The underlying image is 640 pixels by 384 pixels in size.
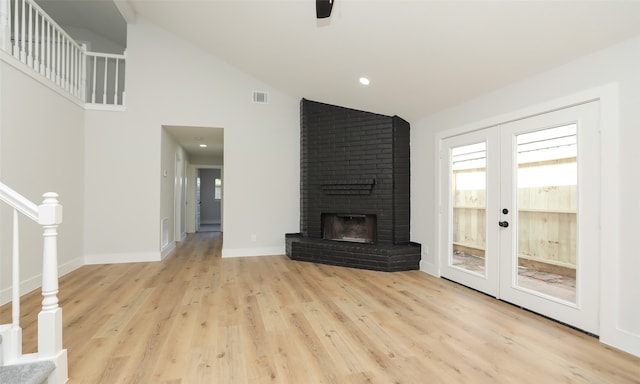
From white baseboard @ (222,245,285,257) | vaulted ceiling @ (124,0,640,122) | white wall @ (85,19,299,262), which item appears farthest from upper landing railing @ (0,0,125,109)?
white baseboard @ (222,245,285,257)

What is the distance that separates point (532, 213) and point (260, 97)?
14.6 feet

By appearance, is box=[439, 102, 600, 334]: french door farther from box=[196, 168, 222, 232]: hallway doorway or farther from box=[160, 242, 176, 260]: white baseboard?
box=[196, 168, 222, 232]: hallway doorway

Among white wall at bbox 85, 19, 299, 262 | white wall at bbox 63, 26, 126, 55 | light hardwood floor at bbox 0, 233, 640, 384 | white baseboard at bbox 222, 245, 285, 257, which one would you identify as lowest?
light hardwood floor at bbox 0, 233, 640, 384

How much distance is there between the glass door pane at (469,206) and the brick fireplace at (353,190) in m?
0.75

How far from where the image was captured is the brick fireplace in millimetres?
4516

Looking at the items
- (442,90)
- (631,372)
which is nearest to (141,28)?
(442,90)

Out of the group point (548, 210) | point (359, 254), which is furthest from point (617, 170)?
point (359, 254)

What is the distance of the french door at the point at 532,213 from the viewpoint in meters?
2.37

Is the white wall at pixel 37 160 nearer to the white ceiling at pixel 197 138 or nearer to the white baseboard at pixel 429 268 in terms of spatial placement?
the white ceiling at pixel 197 138

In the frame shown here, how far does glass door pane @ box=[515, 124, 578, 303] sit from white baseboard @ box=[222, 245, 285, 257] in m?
3.69

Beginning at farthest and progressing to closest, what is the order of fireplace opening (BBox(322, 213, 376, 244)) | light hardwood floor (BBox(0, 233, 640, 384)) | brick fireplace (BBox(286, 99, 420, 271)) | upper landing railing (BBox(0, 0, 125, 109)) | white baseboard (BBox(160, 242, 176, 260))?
white baseboard (BBox(160, 242, 176, 260)) < fireplace opening (BBox(322, 213, 376, 244)) < brick fireplace (BBox(286, 99, 420, 271)) < upper landing railing (BBox(0, 0, 125, 109)) < light hardwood floor (BBox(0, 233, 640, 384))

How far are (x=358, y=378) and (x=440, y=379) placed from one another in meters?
0.49

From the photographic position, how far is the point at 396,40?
3037 millimetres

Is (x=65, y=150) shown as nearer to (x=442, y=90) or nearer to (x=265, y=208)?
(x=265, y=208)
